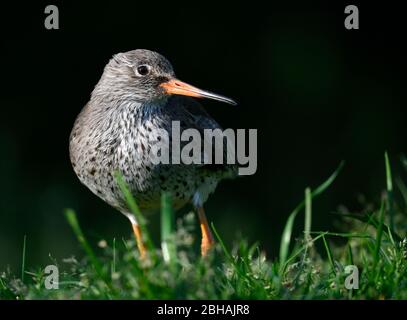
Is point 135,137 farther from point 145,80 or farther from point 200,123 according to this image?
point 200,123

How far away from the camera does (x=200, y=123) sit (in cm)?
554

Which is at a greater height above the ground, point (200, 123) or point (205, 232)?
point (200, 123)

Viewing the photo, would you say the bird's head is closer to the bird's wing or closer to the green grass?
the bird's wing

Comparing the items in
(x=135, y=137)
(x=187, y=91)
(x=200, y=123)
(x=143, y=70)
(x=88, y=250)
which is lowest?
(x=88, y=250)

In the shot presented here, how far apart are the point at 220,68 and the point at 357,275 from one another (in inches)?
199

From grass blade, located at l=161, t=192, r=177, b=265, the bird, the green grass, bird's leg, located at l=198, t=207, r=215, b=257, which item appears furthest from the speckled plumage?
grass blade, located at l=161, t=192, r=177, b=265

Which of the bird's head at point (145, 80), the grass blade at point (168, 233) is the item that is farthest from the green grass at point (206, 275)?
the bird's head at point (145, 80)

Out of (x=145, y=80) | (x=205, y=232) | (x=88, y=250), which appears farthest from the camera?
(x=205, y=232)

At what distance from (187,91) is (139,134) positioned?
39 cm

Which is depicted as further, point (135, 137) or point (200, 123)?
point (200, 123)

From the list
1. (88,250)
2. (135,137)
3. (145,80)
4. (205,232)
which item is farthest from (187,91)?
(88,250)

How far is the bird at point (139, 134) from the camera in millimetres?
5145

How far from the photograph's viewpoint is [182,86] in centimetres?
528

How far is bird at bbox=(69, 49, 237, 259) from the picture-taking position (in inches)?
203
